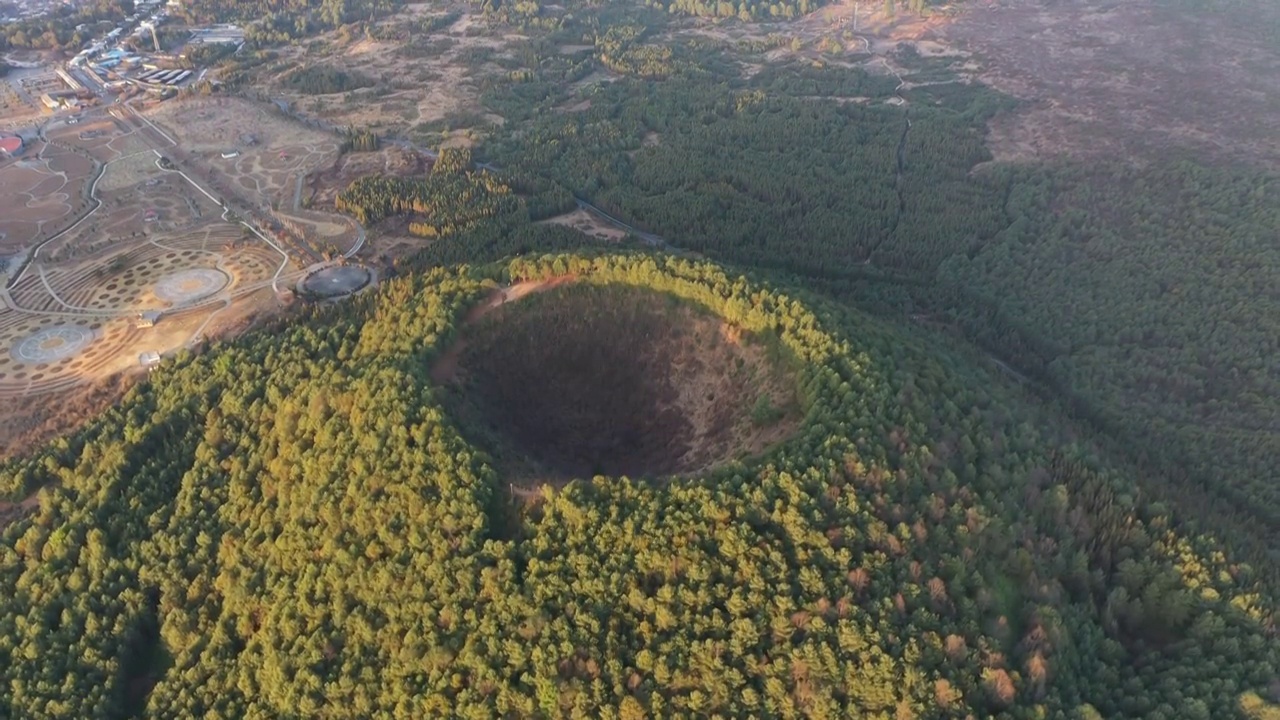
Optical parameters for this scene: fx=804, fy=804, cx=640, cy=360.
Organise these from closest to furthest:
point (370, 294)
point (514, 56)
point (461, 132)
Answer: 1. point (370, 294)
2. point (461, 132)
3. point (514, 56)

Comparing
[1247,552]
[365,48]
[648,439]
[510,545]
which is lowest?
[1247,552]

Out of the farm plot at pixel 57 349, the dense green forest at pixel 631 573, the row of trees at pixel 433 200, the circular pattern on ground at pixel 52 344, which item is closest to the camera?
the dense green forest at pixel 631 573

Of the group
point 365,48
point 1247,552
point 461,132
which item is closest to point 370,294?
point 461,132

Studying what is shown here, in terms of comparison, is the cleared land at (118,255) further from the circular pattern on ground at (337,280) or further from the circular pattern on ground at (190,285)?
the circular pattern on ground at (337,280)

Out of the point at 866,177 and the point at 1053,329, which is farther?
the point at 866,177

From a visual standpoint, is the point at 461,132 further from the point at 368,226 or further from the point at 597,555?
the point at 597,555

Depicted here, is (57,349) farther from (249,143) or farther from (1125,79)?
(1125,79)

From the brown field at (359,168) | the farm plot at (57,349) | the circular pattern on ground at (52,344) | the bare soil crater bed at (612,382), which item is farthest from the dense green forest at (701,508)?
the brown field at (359,168)
